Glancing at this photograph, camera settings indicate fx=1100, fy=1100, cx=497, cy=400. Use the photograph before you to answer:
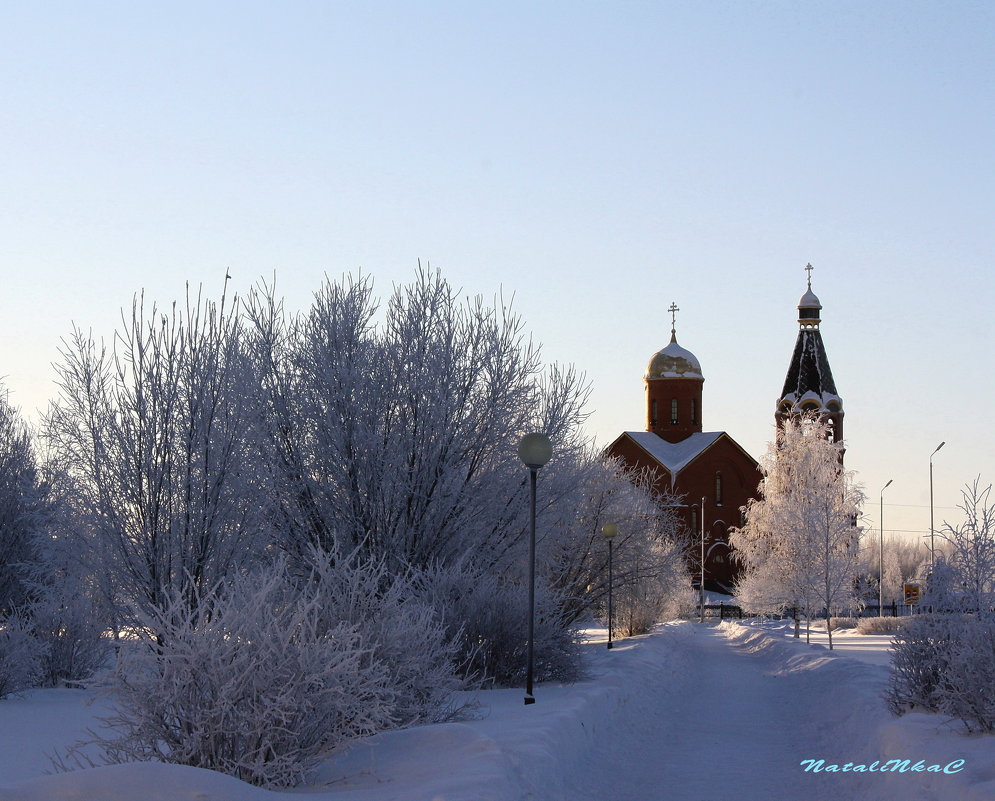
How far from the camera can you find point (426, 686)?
415 inches

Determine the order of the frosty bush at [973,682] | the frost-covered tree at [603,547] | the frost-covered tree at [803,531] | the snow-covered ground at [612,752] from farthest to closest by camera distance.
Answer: the frost-covered tree at [803,531] < the frost-covered tree at [603,547] < the frosty bush at [973,682] < the snow-covered ground at [612,752]

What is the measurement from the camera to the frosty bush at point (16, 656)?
612 inches

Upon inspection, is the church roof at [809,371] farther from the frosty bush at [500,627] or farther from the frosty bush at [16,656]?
the frosty bush at [16,656]

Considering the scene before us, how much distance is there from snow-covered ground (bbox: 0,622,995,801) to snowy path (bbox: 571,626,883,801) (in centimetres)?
2

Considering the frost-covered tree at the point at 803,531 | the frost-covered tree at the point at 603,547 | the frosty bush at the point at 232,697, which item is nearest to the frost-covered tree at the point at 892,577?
the frost-covered tree at the point at 803,531

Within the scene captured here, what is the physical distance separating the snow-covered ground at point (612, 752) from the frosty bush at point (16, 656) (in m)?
0.32

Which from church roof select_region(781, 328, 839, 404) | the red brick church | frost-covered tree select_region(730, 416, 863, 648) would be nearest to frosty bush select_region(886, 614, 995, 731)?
frost-covered tree select_region(730, 416, 863, 648)

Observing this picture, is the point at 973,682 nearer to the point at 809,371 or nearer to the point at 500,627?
the point at 500,627

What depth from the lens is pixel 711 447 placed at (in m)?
72.1

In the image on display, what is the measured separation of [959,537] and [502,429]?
7.62 m

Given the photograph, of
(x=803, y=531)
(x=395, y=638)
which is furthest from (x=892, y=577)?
(x=395, y=638)

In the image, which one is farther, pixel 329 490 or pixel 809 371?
pixel 809 371

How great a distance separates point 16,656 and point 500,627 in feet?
22.5

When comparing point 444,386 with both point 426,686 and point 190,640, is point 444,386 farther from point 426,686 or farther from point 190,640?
point 190,640
